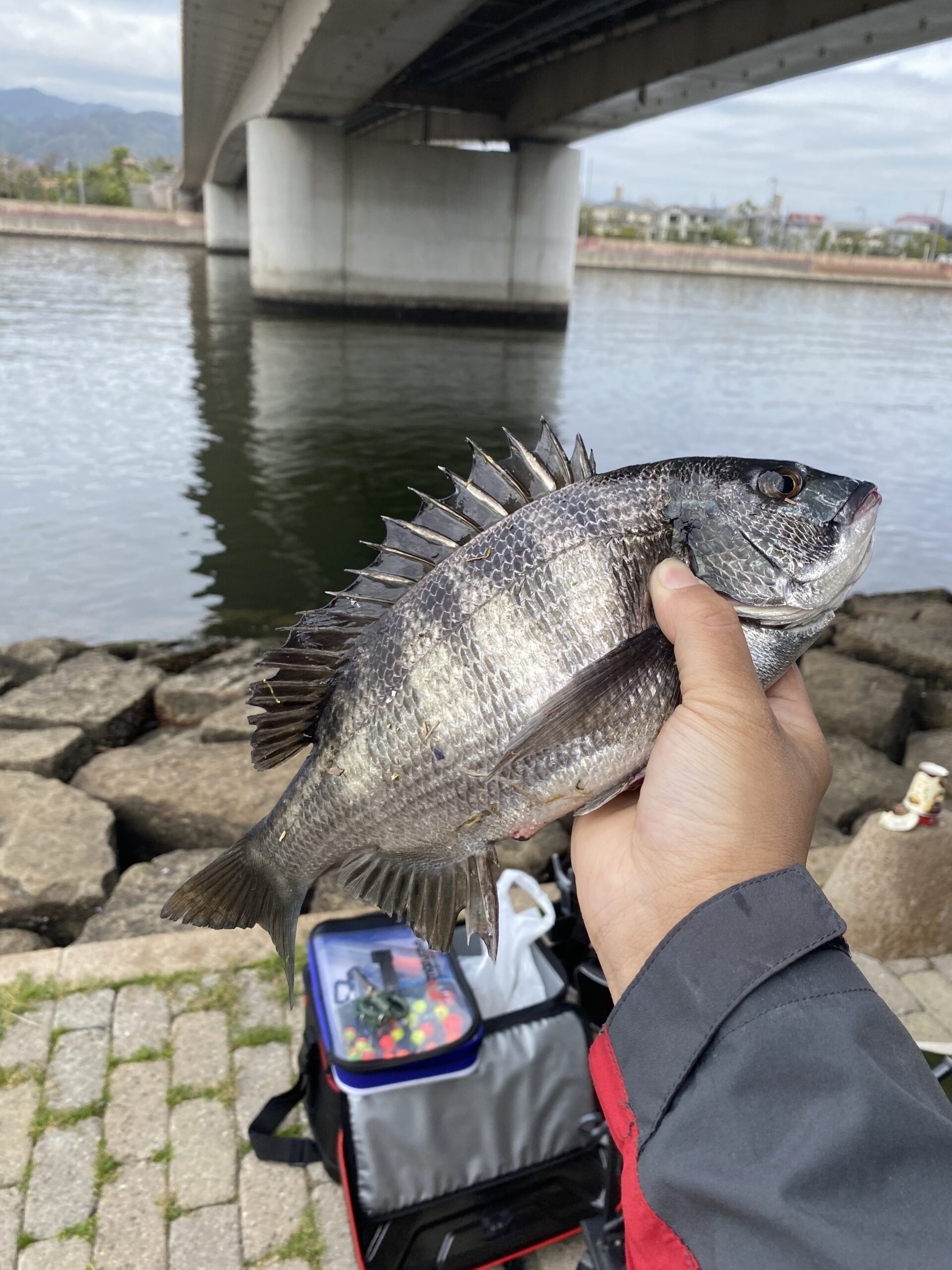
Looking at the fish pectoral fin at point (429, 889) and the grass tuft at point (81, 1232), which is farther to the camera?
the grass tuft at point (81, 1232)

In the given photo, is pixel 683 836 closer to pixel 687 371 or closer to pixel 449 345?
pixel 687 371

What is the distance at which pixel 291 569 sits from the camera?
11539 mm

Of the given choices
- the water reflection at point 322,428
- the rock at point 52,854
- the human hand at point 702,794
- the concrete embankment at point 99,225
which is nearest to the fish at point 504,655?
the human hand at point 702,794

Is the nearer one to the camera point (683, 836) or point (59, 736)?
point (683, 836)

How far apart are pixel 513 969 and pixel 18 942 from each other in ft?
8.44

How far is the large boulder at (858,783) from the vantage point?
600 centimetres

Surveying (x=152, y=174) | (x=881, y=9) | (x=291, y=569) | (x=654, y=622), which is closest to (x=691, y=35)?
(x=881, y=9)

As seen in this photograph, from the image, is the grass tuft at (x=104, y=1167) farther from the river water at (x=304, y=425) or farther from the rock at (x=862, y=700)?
the rock at (x=862, y=700)

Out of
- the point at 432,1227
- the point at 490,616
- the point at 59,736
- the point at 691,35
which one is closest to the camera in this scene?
the point at 490,616

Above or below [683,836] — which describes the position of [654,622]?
above

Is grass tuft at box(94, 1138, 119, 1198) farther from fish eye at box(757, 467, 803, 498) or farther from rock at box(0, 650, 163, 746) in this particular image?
rock at box(0, 650, 163, 746)

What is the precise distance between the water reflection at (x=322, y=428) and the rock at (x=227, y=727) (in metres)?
1.62

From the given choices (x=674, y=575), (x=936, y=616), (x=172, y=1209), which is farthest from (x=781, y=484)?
(x=936, y=616)

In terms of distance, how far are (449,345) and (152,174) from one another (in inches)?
4755
